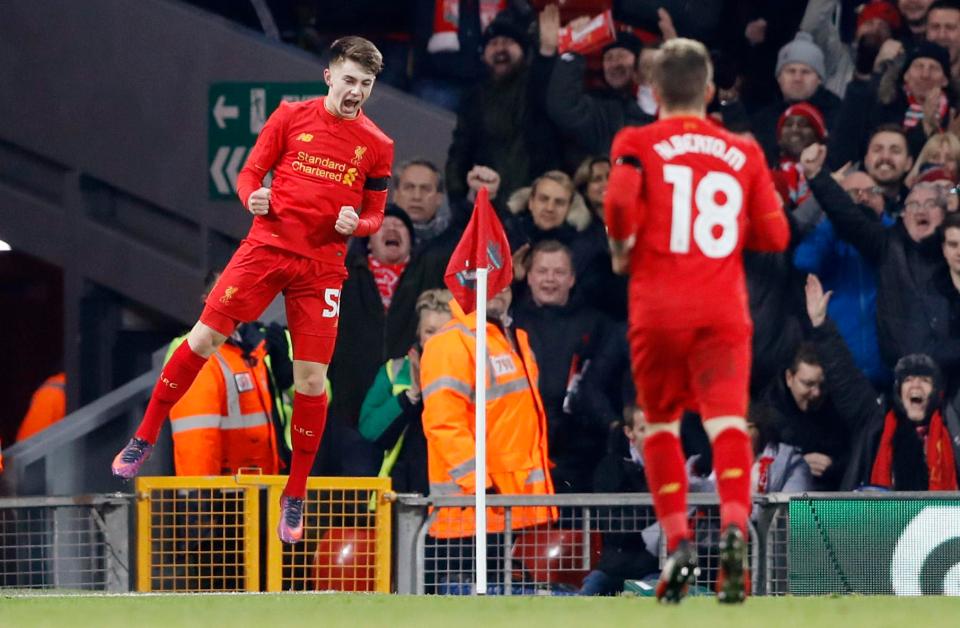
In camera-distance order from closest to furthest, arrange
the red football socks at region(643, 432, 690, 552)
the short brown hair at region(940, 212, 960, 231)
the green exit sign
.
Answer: the red football socks at region(643, 432, 690, 552), the short brown hair at region(940, 212, 960, 231), the green exit sign

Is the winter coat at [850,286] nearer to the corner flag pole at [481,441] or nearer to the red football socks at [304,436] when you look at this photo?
the corner flag pole at [481,441]

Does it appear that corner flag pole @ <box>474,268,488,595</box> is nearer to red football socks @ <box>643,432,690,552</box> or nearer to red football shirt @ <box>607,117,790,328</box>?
red football socks @ <box>643,432,690,552</box>

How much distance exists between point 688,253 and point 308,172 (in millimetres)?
2545

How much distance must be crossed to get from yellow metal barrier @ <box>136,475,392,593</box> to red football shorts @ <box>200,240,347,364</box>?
2.85 feet

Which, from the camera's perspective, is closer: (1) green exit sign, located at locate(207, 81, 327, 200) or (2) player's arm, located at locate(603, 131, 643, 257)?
(2) player's arm, located at locate(603, 131, 643, 257)

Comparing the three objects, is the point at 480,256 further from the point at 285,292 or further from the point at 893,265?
the point at 893,265

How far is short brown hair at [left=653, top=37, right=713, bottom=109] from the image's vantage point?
22.8 ft

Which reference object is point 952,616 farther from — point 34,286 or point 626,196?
point 34,286

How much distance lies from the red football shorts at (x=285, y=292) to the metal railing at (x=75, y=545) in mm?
1125

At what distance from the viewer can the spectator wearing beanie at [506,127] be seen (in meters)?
12.2

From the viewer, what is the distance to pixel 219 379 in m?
10.7

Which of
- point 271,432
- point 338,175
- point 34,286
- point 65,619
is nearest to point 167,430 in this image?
Answer: point 271,432

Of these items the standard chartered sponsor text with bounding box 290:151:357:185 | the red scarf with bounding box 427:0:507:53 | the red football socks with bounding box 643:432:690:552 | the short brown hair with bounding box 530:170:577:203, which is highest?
the red scarf with bounding box 427:0:507:53

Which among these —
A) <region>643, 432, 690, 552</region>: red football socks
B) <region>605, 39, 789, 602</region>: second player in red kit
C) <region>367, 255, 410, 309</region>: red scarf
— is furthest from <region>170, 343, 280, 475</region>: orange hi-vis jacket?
<region>605, 39, 789, 602</region>: second player in red kit
